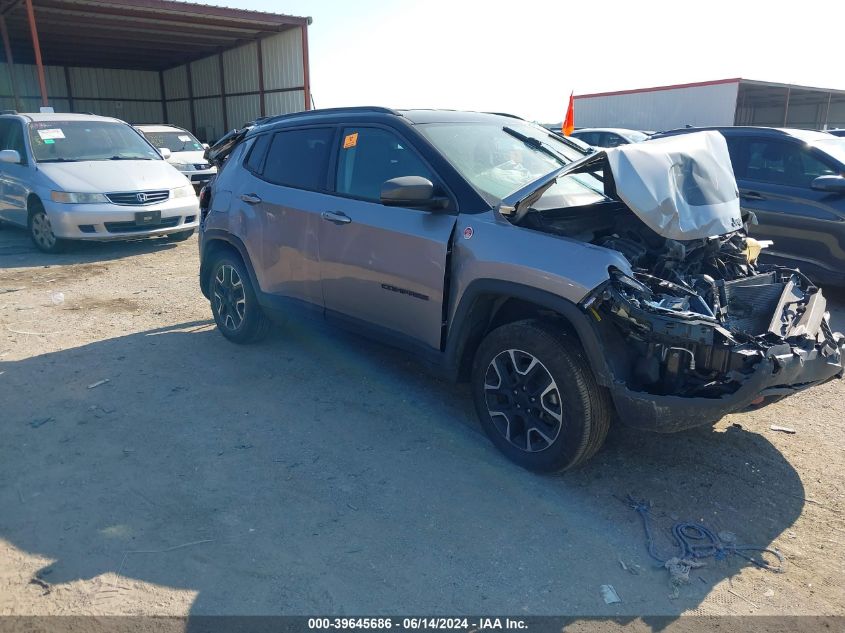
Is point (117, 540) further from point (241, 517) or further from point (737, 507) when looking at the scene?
point (737, 507)

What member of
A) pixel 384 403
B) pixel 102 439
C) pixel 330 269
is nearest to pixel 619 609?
pixel 384 403

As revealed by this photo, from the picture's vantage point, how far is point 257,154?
18.0ft

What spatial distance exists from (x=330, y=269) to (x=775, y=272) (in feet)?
9.32

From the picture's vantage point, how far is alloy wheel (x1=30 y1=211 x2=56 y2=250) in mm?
9559

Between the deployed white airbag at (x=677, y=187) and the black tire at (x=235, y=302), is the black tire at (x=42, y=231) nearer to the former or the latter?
the black tire at (x=235, y=302)

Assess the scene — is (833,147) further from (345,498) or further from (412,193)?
(345,498)

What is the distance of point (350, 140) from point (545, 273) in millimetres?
1948

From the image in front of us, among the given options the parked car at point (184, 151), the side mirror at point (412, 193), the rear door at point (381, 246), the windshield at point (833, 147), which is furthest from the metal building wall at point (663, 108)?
the side mirror at point (412, 193)

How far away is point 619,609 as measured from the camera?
269cm

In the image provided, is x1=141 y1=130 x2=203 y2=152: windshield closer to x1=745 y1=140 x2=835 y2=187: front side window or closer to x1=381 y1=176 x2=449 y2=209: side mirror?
x1=745 y1=140 x2=835 y2=187: front side window

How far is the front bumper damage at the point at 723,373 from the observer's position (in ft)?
9.81

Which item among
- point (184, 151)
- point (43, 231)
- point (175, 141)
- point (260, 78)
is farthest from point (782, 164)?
point (260, 78)

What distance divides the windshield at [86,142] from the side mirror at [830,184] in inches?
363

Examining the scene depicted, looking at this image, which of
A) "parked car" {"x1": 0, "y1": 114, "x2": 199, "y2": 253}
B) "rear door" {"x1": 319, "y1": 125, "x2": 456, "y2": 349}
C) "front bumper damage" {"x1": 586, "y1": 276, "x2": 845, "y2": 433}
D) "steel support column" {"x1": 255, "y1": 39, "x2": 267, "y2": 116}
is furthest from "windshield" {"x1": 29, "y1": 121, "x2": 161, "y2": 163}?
"steel support column" {"x1": 255, "y1": 39, "x2": 267, "y2": 116}
